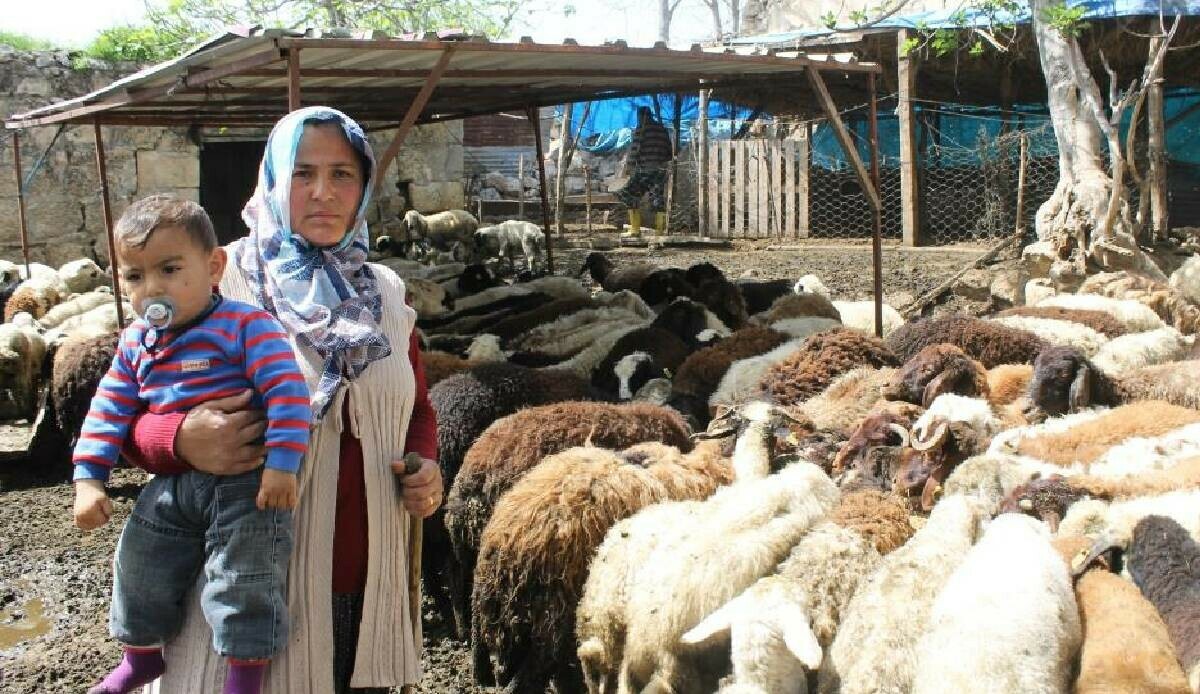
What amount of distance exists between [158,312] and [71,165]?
539 inches

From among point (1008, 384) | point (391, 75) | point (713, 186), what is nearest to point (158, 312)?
point (1008, 384)

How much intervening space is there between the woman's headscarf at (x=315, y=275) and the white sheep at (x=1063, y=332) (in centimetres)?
566

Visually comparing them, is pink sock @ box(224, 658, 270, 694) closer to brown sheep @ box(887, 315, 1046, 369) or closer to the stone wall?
brown sheep @ box(887, 315, 1046, 369)

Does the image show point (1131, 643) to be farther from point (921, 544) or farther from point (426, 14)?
point (426, 14)

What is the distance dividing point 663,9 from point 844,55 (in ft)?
130

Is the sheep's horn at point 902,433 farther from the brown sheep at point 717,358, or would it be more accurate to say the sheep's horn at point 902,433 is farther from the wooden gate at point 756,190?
the wooden gate at point 756,190

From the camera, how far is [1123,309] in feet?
26.7

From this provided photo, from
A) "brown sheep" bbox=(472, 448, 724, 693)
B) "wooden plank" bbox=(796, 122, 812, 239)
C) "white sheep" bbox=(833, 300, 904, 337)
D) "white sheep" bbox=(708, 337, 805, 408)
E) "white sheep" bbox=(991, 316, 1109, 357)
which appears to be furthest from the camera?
"wooden plank" bbox=(796, 122, 812, 239)

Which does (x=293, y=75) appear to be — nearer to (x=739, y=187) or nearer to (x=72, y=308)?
(x=72, y=308)

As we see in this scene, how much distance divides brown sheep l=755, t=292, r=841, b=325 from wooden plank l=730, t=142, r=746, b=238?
10229 millimetres

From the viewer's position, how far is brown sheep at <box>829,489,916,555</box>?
3.67 meters

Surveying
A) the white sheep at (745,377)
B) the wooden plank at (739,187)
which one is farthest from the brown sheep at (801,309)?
the wooden plank at (739,187)

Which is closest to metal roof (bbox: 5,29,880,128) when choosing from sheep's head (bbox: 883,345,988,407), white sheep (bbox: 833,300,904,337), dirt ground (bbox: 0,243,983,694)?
white sheep (bbox: 833,300,904,337)

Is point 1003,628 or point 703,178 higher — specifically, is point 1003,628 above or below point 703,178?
below
